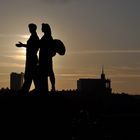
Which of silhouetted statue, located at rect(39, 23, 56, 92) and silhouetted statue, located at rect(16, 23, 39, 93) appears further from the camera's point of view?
silhouetted statue, located at rect(16, 23, 39, 93)

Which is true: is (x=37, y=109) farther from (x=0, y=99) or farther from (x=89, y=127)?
(x=89, y=127)

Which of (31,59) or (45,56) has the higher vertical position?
(45,56)

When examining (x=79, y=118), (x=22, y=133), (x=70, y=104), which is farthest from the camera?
(x=79, y=118)

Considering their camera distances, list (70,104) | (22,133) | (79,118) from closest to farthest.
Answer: (22,133) → (70,104) → (79,118)

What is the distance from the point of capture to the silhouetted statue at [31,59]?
43562mm

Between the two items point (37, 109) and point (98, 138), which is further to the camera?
point (98, 138)

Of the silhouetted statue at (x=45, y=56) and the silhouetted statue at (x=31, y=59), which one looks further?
the silhouetted statue at (x=31, y=59)

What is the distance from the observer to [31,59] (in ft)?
143

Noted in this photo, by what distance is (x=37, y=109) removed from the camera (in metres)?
42.2

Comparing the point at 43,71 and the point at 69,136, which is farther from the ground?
the point at 43,71

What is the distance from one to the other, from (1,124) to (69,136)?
397cm

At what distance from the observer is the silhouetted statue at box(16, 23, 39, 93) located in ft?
143

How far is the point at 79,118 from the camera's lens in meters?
49.6

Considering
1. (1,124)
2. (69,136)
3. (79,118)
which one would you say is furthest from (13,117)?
Answer: (79,118)
